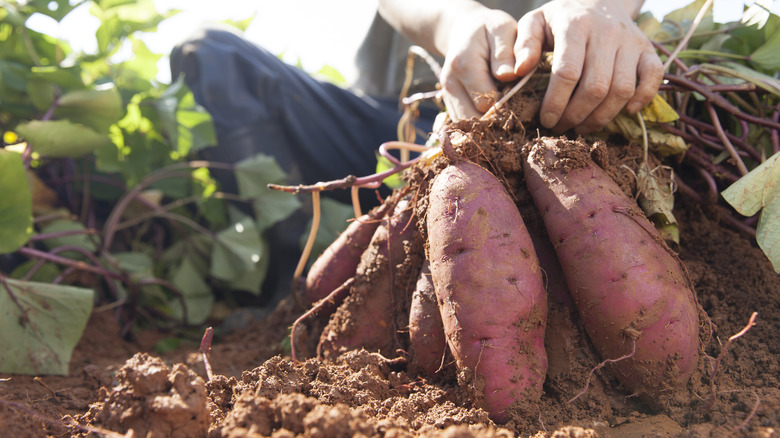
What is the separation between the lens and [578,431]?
2.93 ft

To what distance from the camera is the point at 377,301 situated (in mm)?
1347

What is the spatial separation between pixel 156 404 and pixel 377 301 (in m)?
0.61

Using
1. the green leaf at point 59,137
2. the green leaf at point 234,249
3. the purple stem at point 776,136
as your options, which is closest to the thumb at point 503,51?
the purple stem at point 776,136

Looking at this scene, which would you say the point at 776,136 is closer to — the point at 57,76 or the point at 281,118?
the point at 281,118

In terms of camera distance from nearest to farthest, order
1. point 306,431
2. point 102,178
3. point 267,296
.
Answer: point 306,431 < point 102,178 < point 267,296

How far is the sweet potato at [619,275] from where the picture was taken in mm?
1053

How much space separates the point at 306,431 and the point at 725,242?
4.01ft

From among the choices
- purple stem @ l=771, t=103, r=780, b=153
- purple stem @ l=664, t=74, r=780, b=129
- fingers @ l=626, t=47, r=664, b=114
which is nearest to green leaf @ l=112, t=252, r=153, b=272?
fingers @ l=626, t=47, r=664, b=114

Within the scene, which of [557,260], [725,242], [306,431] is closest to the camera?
[306,431]

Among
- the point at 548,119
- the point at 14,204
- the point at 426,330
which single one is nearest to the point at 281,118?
the point at 14,204

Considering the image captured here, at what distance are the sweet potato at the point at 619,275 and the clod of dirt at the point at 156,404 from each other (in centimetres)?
81

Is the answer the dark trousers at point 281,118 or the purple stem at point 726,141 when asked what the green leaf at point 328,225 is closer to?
the dark trousers at point 281,118

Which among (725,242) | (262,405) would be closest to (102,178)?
(262,405)

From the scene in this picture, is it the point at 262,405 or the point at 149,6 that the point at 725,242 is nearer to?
the point at 262,405
